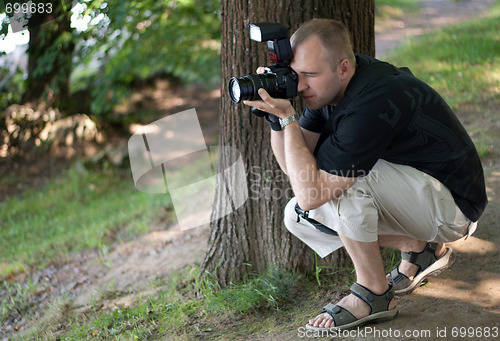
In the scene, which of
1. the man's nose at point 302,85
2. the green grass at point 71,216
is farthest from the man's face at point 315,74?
the green grass at point 71,216

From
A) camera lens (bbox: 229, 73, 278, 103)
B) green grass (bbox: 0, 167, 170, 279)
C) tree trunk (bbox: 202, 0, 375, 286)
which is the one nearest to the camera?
camera lens (bbox: 229, 73, 278, 103)

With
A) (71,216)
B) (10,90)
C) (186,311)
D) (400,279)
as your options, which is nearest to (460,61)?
(400,279)

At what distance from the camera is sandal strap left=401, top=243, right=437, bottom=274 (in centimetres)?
264

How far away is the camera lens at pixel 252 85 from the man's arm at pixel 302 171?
31mm

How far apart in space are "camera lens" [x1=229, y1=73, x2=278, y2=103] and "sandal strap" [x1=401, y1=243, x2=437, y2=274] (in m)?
1.19

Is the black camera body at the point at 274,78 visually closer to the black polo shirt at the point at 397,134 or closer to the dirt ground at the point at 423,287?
the black polo shirt at the point at 397,134

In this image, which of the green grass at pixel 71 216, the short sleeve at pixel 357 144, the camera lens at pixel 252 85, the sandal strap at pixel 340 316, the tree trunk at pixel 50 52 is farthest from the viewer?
the tree trunk at pixel 50 52

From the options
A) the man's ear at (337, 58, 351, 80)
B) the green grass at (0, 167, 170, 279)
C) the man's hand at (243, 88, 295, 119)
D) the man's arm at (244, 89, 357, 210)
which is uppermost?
the man's ear at (337, 58, 351, 80)

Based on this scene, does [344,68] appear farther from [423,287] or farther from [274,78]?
[423,287]

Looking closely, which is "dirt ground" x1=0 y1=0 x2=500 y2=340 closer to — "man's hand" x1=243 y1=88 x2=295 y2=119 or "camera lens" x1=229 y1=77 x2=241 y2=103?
"man's hand" x1=243 y1=88 x2=295 y2=119

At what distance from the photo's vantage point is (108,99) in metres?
7.56

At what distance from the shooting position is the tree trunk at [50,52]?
224 inches

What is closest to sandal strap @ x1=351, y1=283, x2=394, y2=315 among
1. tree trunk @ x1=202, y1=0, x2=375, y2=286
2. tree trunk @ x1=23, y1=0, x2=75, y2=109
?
tree trunk @ x1=202, y1=0, x2=375, y2=286

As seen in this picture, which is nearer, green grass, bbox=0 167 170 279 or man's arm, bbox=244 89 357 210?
man's arm, bbox=244 89 357 210
